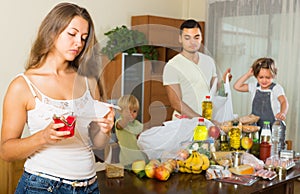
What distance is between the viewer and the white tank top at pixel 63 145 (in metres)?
1.20

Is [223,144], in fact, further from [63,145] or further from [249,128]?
[63,145]

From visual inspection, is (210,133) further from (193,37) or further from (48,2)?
(48,2)

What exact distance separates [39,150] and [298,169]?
1.54 metres

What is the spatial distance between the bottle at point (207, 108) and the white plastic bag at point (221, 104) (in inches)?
1.1

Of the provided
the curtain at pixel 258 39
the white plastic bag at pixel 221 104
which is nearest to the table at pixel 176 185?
the white plastic bag at pixel 221 104

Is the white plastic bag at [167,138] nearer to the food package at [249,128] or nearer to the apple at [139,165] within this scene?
the apple at [139,165]

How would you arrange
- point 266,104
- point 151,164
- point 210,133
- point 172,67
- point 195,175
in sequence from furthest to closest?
point 266,104 → point 210,133 → point 195,175 → point 151,164 → point 172,67

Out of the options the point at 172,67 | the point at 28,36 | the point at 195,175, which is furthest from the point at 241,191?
the point at 28,36

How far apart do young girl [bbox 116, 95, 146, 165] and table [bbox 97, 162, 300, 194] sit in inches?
6.0

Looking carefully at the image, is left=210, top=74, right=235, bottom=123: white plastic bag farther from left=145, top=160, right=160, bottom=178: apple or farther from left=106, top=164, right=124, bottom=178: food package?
left=106, top=164, right=124, bottom=178: food package

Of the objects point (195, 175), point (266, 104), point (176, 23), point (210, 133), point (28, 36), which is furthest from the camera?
point (176, 23)

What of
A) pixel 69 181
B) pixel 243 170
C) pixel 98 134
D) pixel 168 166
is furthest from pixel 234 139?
pixel 69 181

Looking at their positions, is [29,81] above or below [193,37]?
below

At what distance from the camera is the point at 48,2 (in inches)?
170
